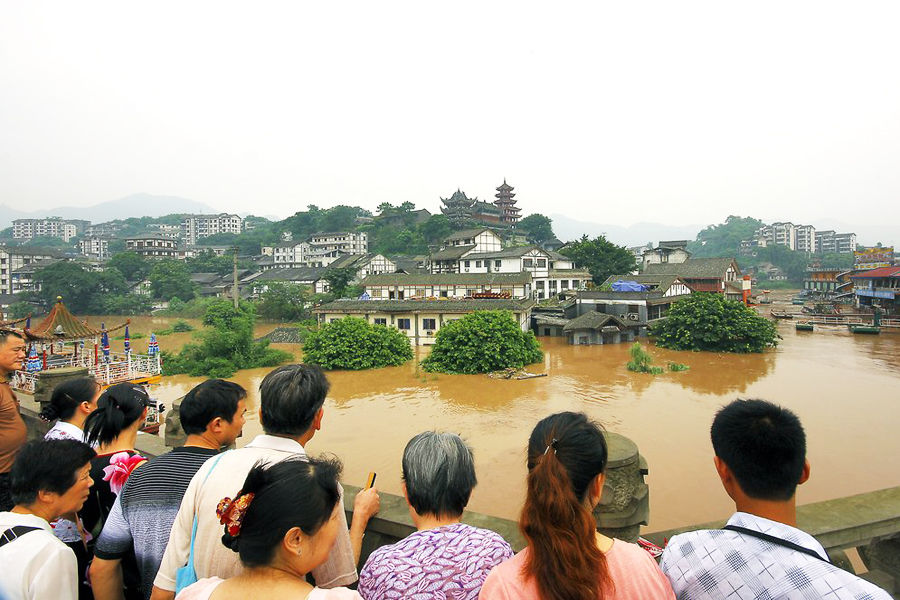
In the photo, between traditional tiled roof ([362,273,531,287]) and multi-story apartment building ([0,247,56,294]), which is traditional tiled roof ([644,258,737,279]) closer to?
traditional tiled roof ([362,273,531,287])

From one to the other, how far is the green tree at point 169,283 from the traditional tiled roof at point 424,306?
1057 inches

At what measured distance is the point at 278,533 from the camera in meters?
1.57

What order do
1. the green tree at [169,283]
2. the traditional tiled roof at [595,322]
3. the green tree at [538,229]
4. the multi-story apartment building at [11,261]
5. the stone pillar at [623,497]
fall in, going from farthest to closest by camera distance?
1. the green tree at [538,229]
2. the multi-story apartment building at [11,261]
3. the green tree at [169,283]
4. the traditional tiled roof at [595,322]
5. the stone pillar at [623,497]

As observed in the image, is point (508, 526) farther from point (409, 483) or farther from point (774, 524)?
point (774, 524)

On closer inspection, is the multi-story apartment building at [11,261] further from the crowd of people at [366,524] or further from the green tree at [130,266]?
the crowd of people at [366,524]

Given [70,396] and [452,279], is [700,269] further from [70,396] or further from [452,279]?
[70,396]

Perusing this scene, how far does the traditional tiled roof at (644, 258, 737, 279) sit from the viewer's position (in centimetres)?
3884

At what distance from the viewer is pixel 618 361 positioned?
22672 millimetres

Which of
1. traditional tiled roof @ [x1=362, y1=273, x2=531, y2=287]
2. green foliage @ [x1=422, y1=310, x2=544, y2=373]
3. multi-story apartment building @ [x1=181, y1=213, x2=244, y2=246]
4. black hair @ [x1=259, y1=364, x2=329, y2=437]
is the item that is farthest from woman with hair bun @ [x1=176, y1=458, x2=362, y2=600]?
multi-story apartment building @ [x1=181, y1=213, x2=244, y2=246]

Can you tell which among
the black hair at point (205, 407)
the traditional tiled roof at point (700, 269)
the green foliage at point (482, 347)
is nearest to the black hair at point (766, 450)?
the black hair at point (205, 407)

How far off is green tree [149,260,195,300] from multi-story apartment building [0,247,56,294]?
63.5 ft

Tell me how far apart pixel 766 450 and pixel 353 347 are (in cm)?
2131

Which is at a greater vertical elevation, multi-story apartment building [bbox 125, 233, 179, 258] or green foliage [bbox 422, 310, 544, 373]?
multi-story apartment building [bbox 125, 233, 179, 258]

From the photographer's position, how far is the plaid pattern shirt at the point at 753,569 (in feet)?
4.90
